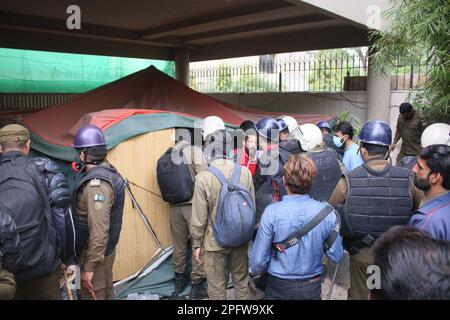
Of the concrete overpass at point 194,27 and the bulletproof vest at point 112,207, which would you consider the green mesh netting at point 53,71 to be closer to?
the concrete overpass at point 194,27

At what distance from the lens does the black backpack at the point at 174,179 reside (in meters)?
3.79

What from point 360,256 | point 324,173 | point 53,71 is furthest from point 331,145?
point 53,71

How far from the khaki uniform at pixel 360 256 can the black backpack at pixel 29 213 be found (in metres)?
1.84

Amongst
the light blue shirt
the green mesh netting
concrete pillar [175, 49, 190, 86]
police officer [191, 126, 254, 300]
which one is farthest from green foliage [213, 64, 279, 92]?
police officer [191, 126, 254, 300]

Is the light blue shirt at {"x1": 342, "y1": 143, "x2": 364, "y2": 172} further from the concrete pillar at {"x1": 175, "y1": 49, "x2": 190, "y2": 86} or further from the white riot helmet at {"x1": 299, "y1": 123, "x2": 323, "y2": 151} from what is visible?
the concrete pillar at {"x1": 175, "y1": 49, "x2": 190, "y2": 86}

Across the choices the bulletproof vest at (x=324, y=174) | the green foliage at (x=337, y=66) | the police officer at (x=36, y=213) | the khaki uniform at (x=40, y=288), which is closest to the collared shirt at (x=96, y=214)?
the police officer at (x=36, y=213)

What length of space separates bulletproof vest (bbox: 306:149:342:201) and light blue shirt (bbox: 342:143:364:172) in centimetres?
64

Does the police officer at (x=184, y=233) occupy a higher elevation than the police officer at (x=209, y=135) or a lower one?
lower

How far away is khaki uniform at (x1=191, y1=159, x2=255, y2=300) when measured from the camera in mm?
2912

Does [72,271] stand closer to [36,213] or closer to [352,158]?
[36,213]

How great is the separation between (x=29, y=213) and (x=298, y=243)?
60.8 inches

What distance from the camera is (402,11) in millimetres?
3373
